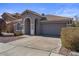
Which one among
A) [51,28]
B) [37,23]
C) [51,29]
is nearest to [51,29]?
[51,29]

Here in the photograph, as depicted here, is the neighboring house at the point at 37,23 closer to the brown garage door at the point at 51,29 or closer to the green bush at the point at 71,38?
the brown garage door at the point at 51,29

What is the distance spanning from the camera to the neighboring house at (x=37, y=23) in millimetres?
15308

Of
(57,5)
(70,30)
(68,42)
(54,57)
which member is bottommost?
(54,57)

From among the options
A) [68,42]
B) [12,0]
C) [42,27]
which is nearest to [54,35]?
[42,27]

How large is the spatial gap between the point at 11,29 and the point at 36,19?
10.6ft

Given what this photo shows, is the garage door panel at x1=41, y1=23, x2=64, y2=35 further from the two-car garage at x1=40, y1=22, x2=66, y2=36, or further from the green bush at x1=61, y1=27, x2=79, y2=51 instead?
the green bush at x1=61, y1=27, x2=79, y2=51

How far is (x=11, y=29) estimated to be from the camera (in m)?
17.5

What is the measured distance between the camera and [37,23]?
60.0ft

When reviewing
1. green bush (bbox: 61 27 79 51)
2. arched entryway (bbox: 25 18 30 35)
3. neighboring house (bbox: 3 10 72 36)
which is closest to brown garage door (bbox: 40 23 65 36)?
neighboring house (bbox: 3 10 72 36)

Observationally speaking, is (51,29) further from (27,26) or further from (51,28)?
(27,26)

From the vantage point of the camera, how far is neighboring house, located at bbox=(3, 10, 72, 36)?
50.2 feet

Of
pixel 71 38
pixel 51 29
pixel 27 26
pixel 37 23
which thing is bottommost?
pixel 71 38

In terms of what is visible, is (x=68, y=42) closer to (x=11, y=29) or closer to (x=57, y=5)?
(x=57, y=5)

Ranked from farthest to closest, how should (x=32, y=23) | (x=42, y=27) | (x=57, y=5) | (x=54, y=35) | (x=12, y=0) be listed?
(x=32, y=23), (x=42, y=27), (x=54, y=35), (x=57, y=5), (x=12, y=0)
